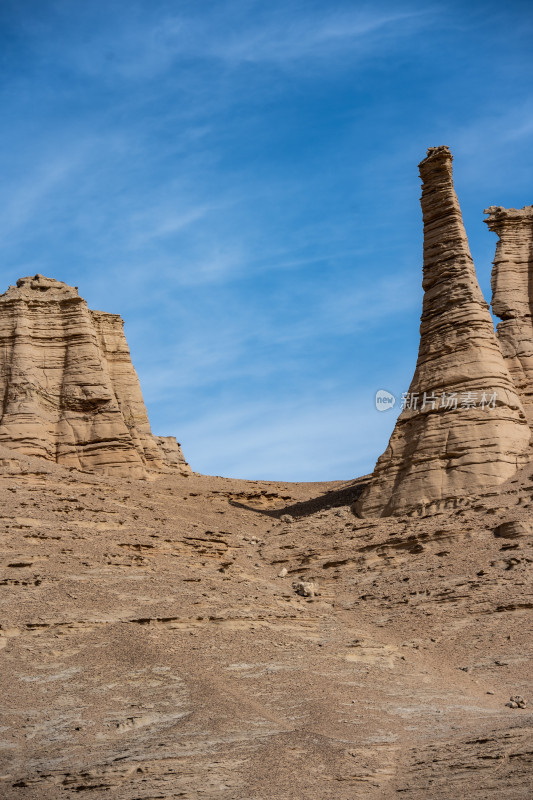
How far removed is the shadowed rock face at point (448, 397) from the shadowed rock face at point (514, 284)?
21.5 feet

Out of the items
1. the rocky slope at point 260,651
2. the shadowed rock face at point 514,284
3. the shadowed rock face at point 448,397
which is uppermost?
the shadowed rock face at point 514,284

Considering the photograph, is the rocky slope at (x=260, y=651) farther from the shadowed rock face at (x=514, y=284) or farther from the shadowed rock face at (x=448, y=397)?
the shadowed rock face at (x=514, y=284)

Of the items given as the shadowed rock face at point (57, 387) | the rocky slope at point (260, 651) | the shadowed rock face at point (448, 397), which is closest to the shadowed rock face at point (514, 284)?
the shadowed rock face at point (448, 397)

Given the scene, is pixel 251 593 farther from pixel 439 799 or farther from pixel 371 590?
pixel 439 799

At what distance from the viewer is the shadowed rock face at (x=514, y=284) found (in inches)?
1619

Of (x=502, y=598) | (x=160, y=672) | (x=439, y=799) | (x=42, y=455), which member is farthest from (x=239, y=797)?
(x=42, y=455)

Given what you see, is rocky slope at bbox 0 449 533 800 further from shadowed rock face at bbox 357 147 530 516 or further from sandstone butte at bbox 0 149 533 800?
shadowed rock face at bbox 357 147 530 516

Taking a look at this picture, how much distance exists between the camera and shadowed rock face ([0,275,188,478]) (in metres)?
43.5

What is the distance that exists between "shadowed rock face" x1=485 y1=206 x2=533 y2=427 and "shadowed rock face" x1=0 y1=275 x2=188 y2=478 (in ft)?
56.1

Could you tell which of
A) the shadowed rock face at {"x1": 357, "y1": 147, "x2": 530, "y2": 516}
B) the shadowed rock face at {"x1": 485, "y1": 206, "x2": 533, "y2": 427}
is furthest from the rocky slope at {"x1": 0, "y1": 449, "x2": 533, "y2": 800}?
the shadowed rock face at {"x1": 485, "y1": 206, "x2": 533, "y2": 427}

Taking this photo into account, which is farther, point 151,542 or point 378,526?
point 378,526

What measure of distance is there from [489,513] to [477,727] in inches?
531

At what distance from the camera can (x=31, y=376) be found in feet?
146
